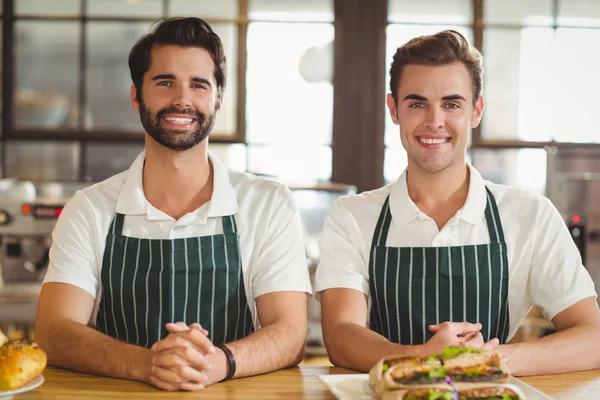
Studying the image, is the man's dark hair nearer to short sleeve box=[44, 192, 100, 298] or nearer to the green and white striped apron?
short sleeve box=[44, 192, 100, 298]

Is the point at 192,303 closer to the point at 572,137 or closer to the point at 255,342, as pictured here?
the point at 255,342

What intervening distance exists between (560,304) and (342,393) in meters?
0.70

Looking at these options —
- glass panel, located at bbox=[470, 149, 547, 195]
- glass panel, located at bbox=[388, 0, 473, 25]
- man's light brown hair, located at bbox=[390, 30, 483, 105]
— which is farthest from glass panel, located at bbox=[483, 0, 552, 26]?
man's light brown hair, located at bbox=[390, 30, 483, 105]

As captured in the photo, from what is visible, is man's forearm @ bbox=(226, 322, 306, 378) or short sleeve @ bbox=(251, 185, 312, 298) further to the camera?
short sleeve @ bbox=(251, 185, 312, 298)

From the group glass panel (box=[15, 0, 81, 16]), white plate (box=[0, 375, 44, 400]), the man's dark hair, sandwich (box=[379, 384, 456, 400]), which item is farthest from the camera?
glass panel (box=[15, 0, 81, 16])

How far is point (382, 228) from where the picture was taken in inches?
76.6

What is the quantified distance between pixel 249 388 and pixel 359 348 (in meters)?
0.28

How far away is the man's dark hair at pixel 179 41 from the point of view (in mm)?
1974

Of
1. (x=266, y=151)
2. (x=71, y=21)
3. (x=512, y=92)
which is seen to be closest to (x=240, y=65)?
(x=266, y=151)

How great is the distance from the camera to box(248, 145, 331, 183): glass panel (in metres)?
5.29

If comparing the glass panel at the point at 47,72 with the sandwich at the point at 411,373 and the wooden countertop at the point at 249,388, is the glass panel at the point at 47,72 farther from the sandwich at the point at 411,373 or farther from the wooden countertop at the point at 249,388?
the sandwich at the point at 411,373

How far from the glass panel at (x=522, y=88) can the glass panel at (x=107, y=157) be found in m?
2.37

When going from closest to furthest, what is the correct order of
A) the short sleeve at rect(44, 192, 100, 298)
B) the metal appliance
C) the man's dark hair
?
the short sleeve at rect(44, 192, 100, 298), the man's dark hair, the metal appliance

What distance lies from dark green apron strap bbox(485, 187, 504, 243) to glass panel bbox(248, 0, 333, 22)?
3465mm
